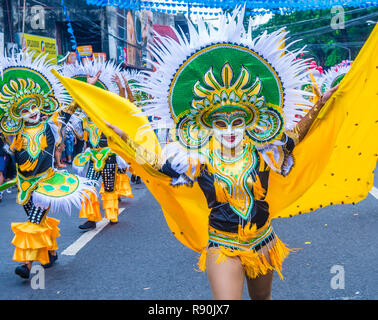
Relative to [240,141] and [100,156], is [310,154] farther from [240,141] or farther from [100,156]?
[100,156]

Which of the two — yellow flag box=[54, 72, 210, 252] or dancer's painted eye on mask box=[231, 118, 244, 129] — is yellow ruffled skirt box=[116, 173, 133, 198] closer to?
yellow flag box=[54, 72, 210, 252]

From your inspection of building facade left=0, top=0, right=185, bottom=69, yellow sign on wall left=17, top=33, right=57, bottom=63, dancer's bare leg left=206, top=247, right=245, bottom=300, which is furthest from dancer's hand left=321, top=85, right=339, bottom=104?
yellow sign on wall left=17, top=33, right=57, bottom=63

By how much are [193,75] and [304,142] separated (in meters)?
0.87

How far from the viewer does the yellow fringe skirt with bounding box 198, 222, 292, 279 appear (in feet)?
9.12

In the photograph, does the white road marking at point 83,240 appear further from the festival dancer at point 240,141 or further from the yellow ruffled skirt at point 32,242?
the festival dancer at point 240,141

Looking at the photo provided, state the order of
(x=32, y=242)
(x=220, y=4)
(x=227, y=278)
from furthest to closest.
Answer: (x=220, y=4) → (x=32, y=242) → (x=227, y=278)

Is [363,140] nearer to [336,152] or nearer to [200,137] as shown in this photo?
[336,152]

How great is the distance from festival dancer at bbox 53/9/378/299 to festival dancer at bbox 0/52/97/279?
72.2 inches

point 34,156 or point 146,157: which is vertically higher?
point 146,157

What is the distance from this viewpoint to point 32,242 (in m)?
4.65

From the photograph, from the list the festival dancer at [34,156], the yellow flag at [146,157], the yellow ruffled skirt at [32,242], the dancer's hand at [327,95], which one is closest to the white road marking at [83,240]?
the festival dancer at [34,156]

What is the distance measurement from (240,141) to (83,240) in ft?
12.2

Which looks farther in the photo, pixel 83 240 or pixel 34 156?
pixel 83 240

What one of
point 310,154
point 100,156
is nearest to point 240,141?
point 310,154
